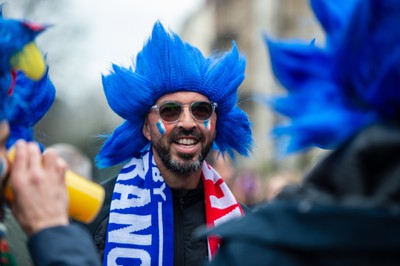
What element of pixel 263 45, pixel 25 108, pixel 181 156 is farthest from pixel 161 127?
pixel 263 45

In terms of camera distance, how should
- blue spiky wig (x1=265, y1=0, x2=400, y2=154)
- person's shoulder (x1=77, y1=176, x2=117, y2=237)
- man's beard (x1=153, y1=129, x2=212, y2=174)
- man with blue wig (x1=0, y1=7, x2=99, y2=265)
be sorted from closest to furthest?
1. blue spiky wig (x1=265, y1=0, x2=400, y2=154)
2. man with blue wig (x1=0, y1=7, x2=99, y2=265)
3. person's shoulder (x1=77, y1=176, x2=117, y2=237)
4. man's beard (x1=153, y1=129, x2=212, y2=174)

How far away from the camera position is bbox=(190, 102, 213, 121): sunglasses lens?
Answer: 3.99 meters

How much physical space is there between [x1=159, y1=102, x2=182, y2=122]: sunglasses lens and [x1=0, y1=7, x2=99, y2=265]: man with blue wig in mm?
1841

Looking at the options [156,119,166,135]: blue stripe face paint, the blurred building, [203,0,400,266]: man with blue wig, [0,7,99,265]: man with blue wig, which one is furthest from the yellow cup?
the blurred building

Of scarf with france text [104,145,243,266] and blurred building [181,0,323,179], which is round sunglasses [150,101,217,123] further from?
blurred building [181,0,323,179]

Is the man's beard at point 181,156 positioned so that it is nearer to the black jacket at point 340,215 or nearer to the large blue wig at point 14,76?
the large blue wig at point 14,76

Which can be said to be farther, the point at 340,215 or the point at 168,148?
the point at 168,148

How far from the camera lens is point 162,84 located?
407 cm

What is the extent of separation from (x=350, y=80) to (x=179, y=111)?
2.26 m

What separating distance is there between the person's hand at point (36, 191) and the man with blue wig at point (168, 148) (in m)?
1.61

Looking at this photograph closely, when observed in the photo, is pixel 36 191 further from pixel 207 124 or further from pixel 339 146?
pixel 207 124

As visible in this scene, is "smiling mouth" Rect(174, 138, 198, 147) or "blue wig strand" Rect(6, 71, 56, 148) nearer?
Answer: "blue wig strand" Rect(6, 71, 56, 148)

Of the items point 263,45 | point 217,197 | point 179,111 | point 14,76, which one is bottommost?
point 217,197

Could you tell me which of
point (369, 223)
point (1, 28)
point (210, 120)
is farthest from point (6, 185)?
point (210, 120)
